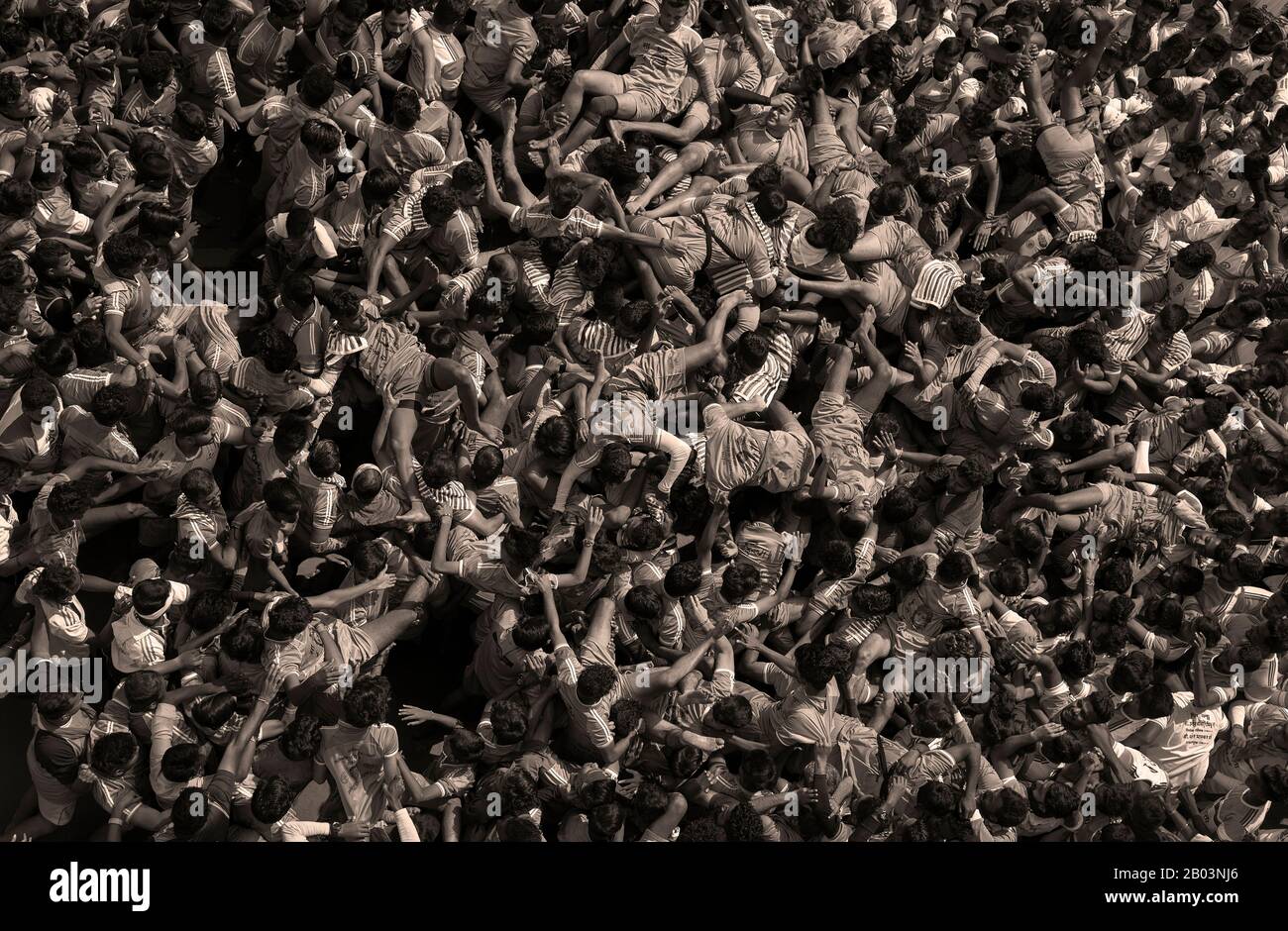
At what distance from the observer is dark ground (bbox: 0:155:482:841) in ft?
29.4

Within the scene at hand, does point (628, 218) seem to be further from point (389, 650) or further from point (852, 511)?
point (389, 650)

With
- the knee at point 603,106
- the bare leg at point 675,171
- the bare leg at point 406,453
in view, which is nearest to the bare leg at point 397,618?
the bare leg at point 406,453

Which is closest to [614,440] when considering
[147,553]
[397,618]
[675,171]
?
[397,618]

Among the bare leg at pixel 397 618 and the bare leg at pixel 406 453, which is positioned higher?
the bare leg at pixel 406 453

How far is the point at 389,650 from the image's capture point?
9.23 m

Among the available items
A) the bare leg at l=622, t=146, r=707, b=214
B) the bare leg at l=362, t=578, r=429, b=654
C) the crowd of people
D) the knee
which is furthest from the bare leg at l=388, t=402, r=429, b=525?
the knee

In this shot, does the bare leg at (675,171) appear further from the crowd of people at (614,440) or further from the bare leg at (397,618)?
the bare leg at (397,618)

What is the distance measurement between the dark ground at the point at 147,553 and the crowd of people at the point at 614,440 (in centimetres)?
4

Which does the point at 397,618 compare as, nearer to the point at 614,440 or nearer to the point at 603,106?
the point at 614,440

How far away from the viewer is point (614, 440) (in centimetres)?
877

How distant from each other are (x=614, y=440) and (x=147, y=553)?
3320mm

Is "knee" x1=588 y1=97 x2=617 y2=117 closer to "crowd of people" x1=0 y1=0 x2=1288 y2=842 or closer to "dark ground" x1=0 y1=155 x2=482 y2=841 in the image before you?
"crowd of people" x1=0 y1=0 x2=1288 y2=842

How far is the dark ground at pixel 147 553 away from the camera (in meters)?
8.96

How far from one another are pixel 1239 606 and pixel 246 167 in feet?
25.3
